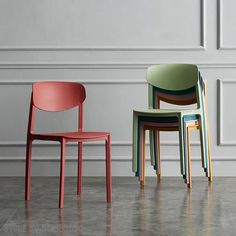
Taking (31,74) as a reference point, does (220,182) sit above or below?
below

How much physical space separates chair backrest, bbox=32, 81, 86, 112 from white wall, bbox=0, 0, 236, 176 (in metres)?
0.65

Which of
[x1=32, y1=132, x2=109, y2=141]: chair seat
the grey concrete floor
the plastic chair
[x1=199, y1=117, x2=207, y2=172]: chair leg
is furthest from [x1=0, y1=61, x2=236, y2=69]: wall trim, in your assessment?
[x1=32, y1=132, x2=109, y2=141]: chair seat

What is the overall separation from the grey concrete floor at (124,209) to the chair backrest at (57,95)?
55cm

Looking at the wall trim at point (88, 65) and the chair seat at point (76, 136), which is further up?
the wall trim at point (88, 65)

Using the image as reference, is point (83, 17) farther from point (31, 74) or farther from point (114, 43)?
point (31, 74)

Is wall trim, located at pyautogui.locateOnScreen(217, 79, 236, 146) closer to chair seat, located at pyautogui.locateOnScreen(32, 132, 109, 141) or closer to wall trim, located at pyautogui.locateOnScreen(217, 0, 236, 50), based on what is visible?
wall trim, located at pyautogui.locateOnScreen(217, 0, 236, 50)

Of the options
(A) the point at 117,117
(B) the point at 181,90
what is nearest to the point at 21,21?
(A) the point at 117,117

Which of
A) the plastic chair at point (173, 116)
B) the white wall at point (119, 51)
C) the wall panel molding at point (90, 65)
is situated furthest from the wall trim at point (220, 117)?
the plastic chair at point (173, 116)

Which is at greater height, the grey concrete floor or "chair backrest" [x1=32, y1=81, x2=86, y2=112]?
"chair backrest" [x1=32, y1=81, x2=86, y2=112]

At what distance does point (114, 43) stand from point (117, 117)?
0.56 m

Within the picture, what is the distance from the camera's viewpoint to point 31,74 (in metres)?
4.25

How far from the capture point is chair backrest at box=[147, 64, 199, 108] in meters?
4.00

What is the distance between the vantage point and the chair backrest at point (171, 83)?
3998 millimetres

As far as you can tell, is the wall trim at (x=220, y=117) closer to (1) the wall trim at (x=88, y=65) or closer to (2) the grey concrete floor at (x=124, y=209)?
(1) the wall trim at (x=88, y=65)
